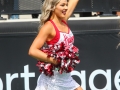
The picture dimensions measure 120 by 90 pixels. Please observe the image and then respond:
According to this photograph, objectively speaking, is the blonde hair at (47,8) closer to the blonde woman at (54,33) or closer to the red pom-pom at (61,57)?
the blonde woman at (54,33)

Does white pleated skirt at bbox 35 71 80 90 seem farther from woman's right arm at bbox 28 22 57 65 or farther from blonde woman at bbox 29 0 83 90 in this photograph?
woman's right arm at bbox 28 22 57 65

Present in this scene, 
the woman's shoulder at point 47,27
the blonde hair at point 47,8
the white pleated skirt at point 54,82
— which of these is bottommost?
the white pleated skirt at point 54,82

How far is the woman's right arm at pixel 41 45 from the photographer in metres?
3.72

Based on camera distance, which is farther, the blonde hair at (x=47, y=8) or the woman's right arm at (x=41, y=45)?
the blonde hair at (x=47, y=8)

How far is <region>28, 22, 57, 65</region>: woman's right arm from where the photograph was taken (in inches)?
147

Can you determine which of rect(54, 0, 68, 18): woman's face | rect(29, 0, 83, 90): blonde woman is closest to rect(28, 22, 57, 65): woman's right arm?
rect(29, 0, 83, 90): blonde woman

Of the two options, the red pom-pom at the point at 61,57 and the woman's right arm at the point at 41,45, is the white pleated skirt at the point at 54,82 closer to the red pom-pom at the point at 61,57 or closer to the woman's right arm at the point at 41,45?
the red pom-pom at the point at 61,57

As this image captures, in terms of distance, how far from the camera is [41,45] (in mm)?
3770

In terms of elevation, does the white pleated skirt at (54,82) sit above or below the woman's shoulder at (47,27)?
below

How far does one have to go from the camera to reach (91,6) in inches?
196

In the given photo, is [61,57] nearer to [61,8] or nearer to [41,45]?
[41,45]

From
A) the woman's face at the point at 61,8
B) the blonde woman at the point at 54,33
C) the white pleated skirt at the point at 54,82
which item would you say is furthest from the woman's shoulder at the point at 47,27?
the white pleated skirt at the point at 54,82

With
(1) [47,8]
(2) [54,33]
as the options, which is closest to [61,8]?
(1) [47,8]

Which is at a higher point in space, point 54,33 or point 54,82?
point 54,33
